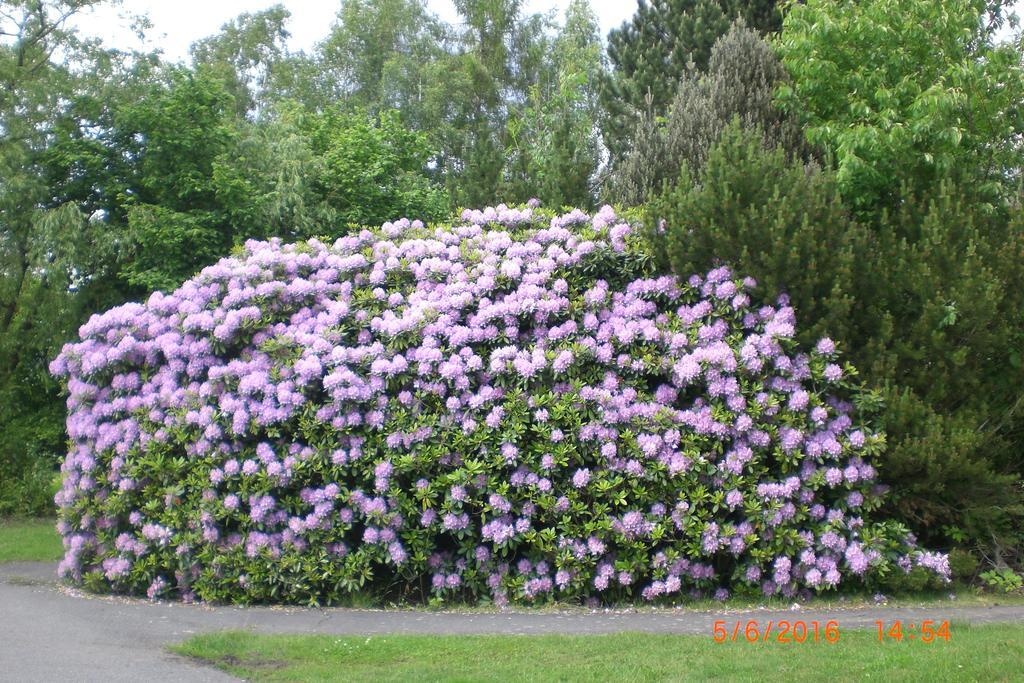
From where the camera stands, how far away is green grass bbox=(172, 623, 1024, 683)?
6.33 metres

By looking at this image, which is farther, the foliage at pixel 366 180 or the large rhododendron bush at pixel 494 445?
the foliage at pixel 366 180

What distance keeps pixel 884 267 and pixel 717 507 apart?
9.29 ft

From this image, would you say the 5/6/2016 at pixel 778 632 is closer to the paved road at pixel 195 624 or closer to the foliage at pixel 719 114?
the paved road at pixel 195 624

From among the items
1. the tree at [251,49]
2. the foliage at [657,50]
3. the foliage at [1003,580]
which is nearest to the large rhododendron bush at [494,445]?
the foliage at [1003,580]

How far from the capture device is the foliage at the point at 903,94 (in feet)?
35.0

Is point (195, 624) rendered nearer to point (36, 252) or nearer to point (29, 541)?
point (29, 541)

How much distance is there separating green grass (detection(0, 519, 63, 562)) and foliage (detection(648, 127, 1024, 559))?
29.9ft

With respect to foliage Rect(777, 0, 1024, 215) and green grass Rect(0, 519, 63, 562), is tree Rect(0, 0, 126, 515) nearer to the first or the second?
green grass Rect(0, 519, 63, 562)

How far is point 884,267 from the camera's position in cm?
957

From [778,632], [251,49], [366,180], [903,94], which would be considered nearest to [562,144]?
[366,180]

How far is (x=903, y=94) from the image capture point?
11633 mm

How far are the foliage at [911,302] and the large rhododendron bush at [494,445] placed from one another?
1.10ft

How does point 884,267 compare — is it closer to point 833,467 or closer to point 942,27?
point 833,467

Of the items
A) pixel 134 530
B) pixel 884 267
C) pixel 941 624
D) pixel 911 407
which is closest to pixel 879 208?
pixel 884 267
